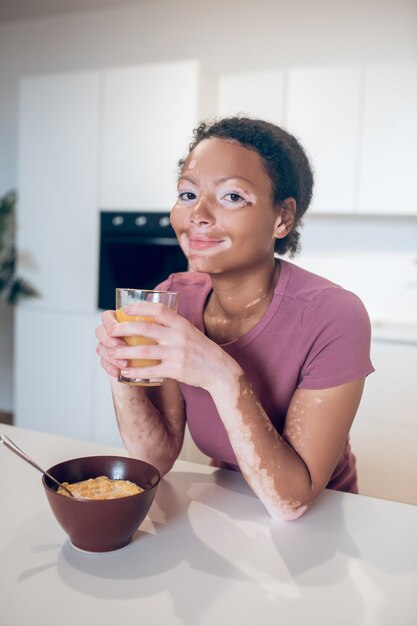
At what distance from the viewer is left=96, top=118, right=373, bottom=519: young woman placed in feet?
2.81

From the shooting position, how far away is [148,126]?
2.96m

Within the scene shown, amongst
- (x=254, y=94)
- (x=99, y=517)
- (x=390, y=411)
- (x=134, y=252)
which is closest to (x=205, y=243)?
(x=99, y=517)

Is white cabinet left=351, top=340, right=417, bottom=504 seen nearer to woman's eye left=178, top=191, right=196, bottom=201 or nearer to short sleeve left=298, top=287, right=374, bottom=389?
short sleeve left=298, top=287, right=374, bottom=389

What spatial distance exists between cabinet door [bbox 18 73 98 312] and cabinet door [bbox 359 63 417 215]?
1.46 meters

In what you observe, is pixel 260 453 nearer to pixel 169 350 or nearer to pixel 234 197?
pixel 169 350

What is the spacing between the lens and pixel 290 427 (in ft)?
3.16

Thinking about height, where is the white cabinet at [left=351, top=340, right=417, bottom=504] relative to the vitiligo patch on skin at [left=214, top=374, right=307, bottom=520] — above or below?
below

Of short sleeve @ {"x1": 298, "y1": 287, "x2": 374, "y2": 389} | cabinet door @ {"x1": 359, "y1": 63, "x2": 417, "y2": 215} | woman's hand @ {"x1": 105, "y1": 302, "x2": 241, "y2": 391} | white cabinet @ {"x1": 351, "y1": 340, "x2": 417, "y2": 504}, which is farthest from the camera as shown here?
cabinet door @ {"x1": 359, "y1": 63, "x2": 417, "y2": 215}

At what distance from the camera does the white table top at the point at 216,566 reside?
0.63 meters

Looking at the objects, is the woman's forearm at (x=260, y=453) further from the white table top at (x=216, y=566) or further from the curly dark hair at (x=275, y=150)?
the curly dark hair at (x=275, y=150)

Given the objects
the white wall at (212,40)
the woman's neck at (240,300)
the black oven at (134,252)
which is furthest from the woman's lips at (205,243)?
the white wall at (212,40)

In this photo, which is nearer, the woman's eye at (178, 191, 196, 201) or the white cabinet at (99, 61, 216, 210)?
the woman's eye at (178, 191, 196, 201)

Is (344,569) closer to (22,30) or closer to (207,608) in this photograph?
(207,608)

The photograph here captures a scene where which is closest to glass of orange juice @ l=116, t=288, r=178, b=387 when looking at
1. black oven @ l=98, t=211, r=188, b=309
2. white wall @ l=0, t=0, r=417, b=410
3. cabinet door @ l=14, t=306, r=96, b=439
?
black oven @ l=98, t=211, r=188, b=309
